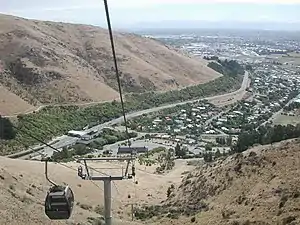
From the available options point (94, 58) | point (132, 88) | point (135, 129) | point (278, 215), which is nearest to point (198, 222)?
point (278, 215)

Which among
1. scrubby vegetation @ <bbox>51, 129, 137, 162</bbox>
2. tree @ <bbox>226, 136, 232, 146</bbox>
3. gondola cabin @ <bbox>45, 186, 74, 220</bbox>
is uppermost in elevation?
gondola cabin @ <bbox>45, 186, 74, 220</bbox>

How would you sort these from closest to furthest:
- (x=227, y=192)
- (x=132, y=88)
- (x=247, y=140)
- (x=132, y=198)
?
(x=227, y=192), (x=132, y=198), (x=247, y=140), (x=132, y=88)

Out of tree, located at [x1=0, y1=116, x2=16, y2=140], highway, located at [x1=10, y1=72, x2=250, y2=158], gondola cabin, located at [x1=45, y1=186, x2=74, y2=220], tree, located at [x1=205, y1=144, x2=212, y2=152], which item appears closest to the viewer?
gondola cabin, located at [x1=45, y1=186, x2=74, y2=220]

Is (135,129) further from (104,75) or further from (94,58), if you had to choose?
(94,58)

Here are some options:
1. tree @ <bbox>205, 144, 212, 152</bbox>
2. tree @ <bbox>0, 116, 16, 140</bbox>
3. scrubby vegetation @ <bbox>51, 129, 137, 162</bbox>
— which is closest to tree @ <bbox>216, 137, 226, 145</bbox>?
tree @ <bbox>205, 144, 212, 152</bbox>

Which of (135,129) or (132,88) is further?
(132,88)

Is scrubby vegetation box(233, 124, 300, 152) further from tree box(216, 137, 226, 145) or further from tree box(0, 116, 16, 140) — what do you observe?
tree box(0, 116, 16, 140)

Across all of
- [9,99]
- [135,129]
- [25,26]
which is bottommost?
[135,129]
